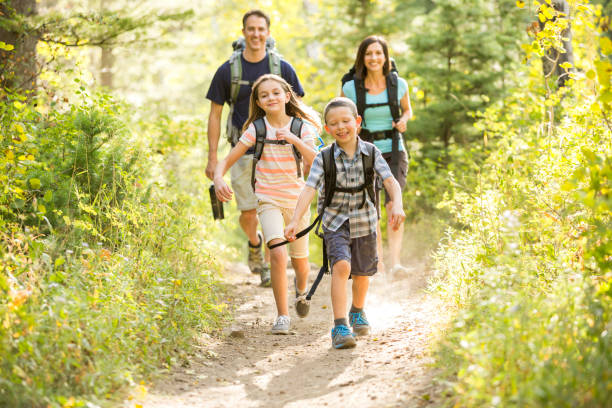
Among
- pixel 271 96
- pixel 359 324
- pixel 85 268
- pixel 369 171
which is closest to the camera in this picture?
pixel 85 268

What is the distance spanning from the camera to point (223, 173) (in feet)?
18.4

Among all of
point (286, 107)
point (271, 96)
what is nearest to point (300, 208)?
point (271, 96)

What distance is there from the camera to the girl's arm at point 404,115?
7059 millimetres

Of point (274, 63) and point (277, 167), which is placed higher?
point (274, 63)

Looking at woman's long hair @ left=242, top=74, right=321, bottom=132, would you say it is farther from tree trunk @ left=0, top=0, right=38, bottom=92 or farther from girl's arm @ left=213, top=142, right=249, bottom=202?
tree trunk @ left=0, top=0, right=38, bottom=92

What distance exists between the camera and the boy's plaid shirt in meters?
5.08

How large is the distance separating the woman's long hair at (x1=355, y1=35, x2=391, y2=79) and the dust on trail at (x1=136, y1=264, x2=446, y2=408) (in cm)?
264

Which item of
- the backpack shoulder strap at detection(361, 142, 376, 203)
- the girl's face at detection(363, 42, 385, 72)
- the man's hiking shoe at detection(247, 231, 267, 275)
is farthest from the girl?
the man's hiking shoe at detection(247, 231, 267, 275)

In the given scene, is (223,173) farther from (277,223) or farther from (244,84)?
(244,84)

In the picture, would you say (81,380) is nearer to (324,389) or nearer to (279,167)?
(324,389)

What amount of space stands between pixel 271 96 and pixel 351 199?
1318mm

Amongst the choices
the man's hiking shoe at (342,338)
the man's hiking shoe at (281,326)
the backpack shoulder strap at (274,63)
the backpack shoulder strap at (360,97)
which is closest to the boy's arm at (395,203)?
the man's hiking shoe at (342,338)

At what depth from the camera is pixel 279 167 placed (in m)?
5.73

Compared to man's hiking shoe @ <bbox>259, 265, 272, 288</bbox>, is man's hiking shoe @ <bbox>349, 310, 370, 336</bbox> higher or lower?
higher
